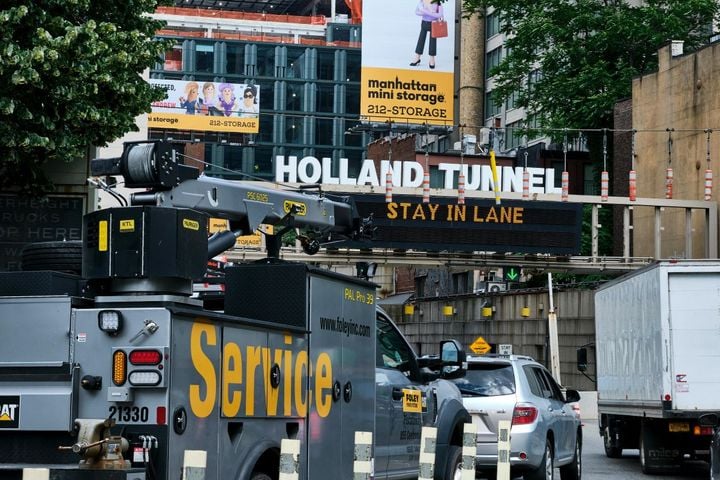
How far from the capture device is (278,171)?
64625 millimetres

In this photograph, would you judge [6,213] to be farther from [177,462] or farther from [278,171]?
[278,171]

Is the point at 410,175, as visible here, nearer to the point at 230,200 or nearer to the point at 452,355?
the point at 230,200

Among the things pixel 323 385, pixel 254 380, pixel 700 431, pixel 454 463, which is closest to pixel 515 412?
pixel 700 431

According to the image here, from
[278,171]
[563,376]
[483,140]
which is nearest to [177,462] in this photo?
[563,376]

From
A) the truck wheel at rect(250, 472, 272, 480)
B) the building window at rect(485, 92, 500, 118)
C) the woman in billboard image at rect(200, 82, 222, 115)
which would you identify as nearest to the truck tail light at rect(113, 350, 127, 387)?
the truck wheel at rect(250, 472, 272, 480)

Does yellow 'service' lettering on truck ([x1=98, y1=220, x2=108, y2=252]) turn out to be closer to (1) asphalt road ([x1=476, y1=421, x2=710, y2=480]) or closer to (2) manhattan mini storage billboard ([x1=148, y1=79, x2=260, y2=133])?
(1) asphalt road ([x1=476, y1=421, x2=710, y2=480])

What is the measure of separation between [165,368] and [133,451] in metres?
0.54

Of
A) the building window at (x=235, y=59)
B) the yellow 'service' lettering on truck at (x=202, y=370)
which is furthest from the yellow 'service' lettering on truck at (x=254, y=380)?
the building window at (x=235, y=59)

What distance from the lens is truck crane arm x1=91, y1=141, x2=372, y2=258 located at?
12398 mm

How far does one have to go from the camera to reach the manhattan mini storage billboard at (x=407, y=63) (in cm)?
9294

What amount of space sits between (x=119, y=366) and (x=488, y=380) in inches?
394

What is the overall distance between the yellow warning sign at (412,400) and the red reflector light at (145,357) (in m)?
4.70

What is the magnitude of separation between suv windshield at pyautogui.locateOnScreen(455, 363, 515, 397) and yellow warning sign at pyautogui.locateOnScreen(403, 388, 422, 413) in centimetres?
486

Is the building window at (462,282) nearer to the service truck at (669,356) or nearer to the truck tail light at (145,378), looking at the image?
the service truck at (669,356)
